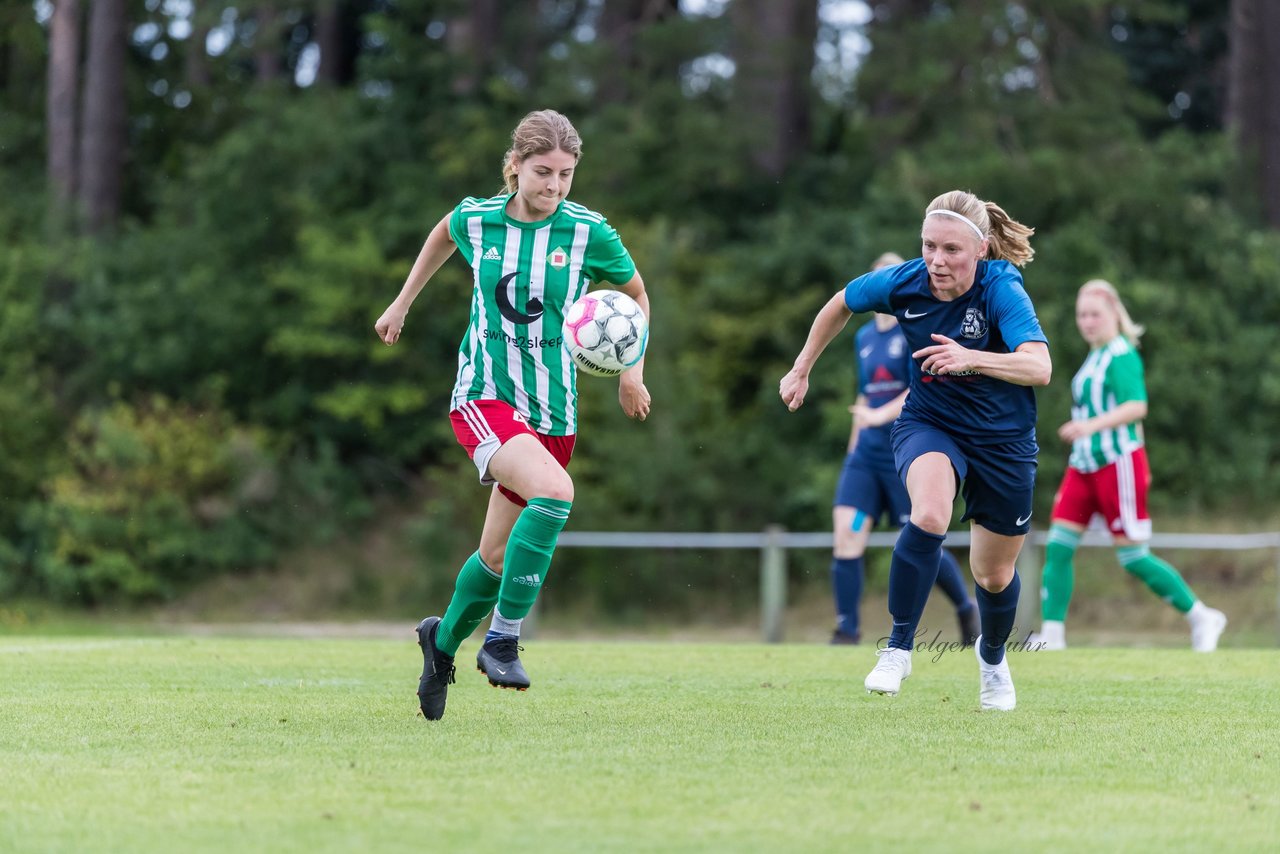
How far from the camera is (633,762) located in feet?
15.7

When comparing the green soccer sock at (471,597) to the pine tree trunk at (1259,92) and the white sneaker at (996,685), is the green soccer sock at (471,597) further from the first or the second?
the pine tree trunk at (1259,92)

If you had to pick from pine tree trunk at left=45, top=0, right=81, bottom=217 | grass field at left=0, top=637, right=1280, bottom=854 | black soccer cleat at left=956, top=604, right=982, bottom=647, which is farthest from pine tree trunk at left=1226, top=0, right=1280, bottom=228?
pine tree trunk at left=45, top=0, right=81, bottom=217

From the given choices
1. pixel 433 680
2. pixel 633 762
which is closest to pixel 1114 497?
pixel 433 680

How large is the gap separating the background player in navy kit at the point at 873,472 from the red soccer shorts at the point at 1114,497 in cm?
80

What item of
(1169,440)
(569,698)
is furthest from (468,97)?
(569,698)

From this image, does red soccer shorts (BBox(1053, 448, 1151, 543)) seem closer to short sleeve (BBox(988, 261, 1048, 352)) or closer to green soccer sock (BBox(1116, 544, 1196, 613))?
green soccer sock (BBox(1116, 544, 1196, 613))

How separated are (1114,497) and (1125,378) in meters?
0.70

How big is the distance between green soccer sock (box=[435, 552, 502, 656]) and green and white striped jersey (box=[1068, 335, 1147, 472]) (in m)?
4.85

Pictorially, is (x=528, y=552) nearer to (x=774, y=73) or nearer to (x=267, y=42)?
(x=774, y=73)

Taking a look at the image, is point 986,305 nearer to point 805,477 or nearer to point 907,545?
point 907,545

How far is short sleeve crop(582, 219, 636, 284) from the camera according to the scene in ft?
19.9

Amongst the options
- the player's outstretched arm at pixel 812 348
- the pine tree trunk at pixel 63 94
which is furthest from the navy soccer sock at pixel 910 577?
the pine tree trunk at pixel 63 94

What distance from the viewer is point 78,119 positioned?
28125 mm

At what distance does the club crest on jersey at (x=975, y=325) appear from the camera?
19.3 feet
